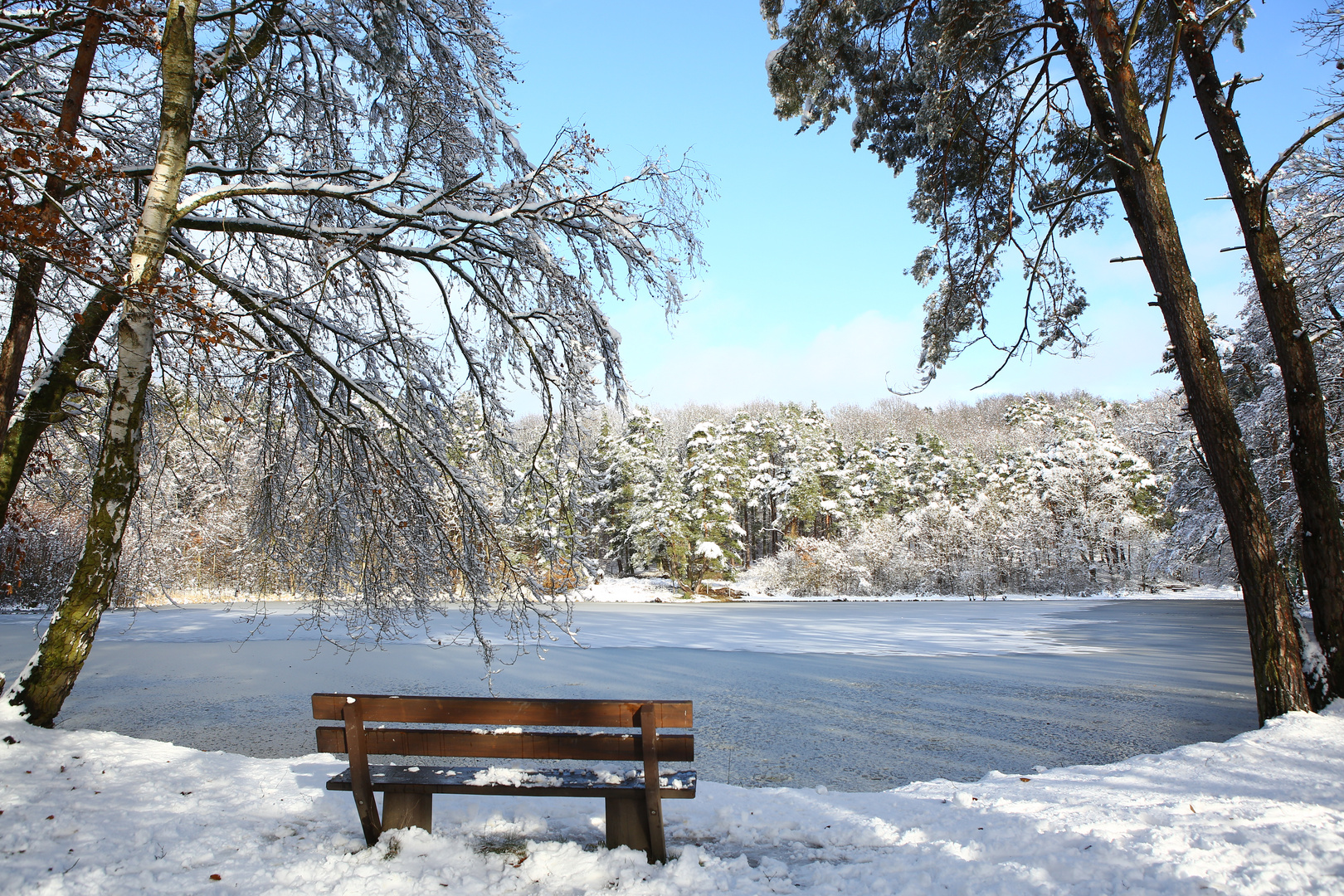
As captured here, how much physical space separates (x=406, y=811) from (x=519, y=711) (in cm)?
83

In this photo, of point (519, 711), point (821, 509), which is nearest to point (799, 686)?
point (519, 711)

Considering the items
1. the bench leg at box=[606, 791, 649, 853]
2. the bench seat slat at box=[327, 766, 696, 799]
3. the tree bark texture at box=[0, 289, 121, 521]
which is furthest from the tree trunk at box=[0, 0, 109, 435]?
the bench leg at box=[606, 791, 649, 853]

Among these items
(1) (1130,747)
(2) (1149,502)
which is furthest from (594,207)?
(2) (1149,502)

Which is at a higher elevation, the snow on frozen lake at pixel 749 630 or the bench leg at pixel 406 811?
the bench leg at pixel 406 811

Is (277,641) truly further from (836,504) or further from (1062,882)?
(836,504)

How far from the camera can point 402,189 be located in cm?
514

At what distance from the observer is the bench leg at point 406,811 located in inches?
129

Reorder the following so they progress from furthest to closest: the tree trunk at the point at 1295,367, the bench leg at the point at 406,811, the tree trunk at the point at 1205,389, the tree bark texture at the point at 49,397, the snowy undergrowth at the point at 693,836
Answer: the tree trunk at the point at 1295,367
the tree trunk at the point at 1205,389
the tree bark texture at the point at 49,397
the bench leg at the point at 406,811
the snowy undergrowth at the point at 693,836

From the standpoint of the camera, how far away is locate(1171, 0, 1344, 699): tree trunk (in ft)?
18.1

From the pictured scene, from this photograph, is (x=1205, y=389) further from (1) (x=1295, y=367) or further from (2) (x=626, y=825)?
(2) (x=626, y=825)

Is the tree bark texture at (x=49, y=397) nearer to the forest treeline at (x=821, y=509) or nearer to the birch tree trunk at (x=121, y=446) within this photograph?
the birch tree trunk at (x=121, y=446)

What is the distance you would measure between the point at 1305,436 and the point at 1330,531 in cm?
76

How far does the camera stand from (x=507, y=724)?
3131 mm

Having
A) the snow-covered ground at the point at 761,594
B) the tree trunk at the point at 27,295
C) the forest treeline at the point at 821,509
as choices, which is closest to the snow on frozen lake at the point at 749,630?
the forest treeline at the point at 821,509
